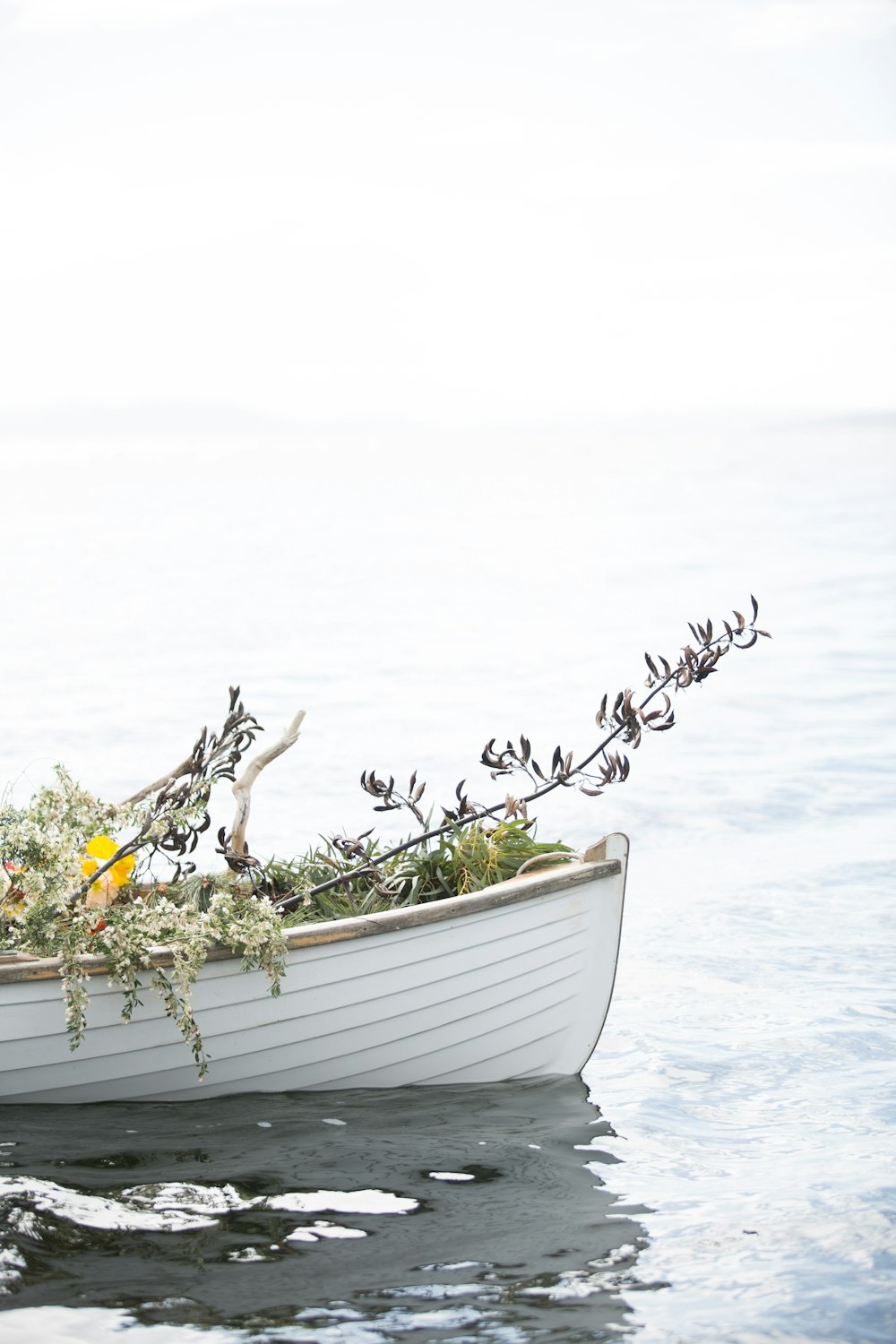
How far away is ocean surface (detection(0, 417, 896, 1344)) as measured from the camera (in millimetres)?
4105

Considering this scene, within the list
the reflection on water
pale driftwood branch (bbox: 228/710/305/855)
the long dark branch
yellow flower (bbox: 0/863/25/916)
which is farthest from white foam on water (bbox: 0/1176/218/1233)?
pale driftwood branch (bbox: 228/710/305/855)

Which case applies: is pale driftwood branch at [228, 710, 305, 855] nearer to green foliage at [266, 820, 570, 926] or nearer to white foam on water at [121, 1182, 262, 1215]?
green foliage at [266, 820, 570, 926]

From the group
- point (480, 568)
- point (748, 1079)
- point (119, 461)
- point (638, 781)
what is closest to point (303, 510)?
point (480, 568)

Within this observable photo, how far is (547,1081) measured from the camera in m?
5.68

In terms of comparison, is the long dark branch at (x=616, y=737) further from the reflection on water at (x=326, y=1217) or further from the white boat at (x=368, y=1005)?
the reflection on water at (x=326, y=1217)

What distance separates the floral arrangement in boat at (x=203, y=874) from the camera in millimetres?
4723

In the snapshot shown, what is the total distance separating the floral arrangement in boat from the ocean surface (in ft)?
2.36

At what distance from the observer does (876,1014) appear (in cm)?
688

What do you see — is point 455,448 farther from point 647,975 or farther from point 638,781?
point 647,975

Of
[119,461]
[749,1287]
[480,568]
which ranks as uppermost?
[119,461]

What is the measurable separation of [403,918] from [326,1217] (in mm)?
998

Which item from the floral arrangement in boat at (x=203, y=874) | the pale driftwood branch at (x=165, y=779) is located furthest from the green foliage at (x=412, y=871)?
the pale driftwood branch at (x=165, y=779)

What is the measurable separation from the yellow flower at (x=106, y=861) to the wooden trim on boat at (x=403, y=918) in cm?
41

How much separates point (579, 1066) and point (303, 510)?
46.4 meters
